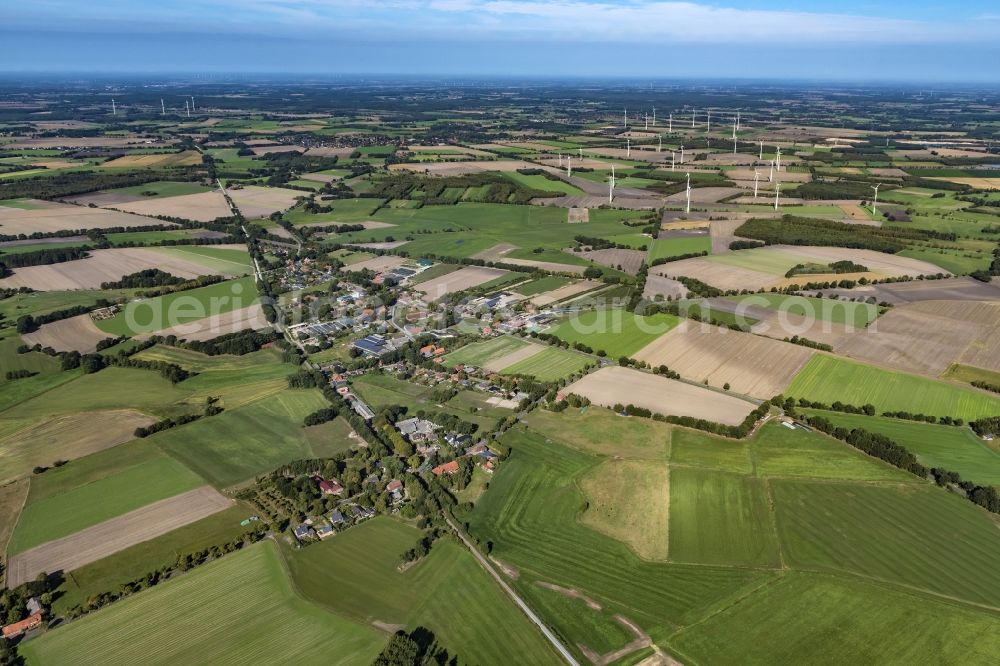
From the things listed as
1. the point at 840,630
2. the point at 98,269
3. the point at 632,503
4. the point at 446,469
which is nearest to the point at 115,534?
the point at 446,469

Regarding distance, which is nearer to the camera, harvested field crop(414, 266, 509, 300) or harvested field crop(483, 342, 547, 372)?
harvested field crop(483, 342, 547, 372)

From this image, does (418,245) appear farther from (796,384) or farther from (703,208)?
(796,384)

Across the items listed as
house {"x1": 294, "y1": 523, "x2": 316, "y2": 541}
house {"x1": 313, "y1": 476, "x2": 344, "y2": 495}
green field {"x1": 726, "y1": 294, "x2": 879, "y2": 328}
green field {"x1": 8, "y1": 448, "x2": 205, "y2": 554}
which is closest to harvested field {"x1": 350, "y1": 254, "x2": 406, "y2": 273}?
green field {"x1": 726, "y1": 294, "x2": 879, "y2": 328}

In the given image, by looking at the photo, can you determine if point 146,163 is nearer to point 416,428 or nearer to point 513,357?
point 513,357

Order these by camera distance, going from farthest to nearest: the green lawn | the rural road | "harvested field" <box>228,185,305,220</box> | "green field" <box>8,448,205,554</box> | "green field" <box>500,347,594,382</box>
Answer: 1. "harvested field" <box>228,185,305,220</box>
2. "green field" <box>500,347,594,382</box>
3. "green field" <box>8,448,205,554</box>
4. the green lawn
5. the rural road

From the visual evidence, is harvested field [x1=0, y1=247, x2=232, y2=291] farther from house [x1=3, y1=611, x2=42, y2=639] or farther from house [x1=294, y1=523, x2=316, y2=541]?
house [x1=3, y1=611, x2=42, y2=639]

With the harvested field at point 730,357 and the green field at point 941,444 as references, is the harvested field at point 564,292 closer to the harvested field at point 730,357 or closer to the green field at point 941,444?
the harvested field at point 730,357

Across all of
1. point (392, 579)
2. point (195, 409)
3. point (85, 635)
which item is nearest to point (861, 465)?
point (392, 579)
